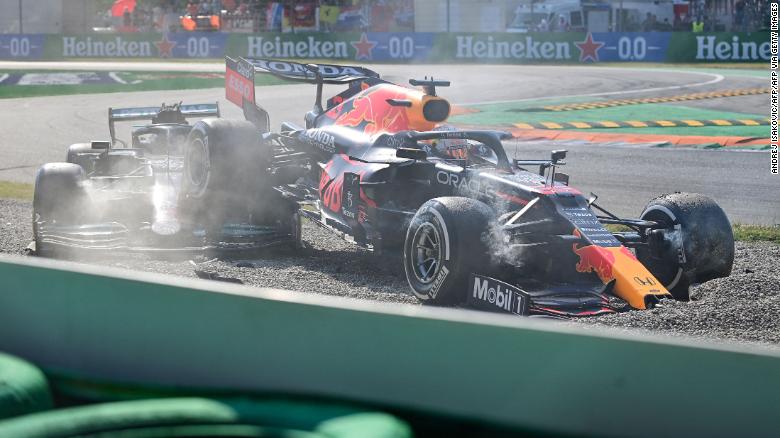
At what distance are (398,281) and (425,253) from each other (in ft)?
3.14

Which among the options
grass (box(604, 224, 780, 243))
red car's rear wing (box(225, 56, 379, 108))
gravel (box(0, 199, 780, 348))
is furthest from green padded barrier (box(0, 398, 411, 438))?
grass (box(604, 224, 780, 243))

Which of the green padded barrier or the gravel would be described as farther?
the gravel

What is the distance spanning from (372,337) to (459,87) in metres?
21.6

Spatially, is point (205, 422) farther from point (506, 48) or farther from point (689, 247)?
point (506, 48)

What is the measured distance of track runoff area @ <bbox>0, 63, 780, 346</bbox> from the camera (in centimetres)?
696

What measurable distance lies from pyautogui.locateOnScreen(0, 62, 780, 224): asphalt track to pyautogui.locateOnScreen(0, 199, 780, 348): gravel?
2.76m

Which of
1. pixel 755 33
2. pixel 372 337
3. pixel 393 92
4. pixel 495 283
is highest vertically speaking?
pixel 755 33

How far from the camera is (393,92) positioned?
28.5 ft

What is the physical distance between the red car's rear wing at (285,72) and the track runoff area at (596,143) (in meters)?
1.46

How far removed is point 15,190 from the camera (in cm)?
1225

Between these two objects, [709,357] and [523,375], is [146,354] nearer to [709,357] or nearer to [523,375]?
[523,375]

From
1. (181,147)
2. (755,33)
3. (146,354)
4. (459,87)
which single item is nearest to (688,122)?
(459,87)

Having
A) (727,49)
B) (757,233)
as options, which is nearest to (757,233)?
(757,233)

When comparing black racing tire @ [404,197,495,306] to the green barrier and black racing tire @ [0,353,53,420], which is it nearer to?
the green barrier
